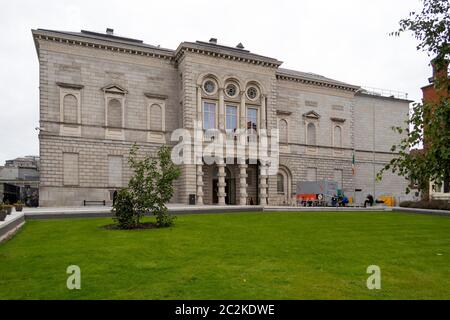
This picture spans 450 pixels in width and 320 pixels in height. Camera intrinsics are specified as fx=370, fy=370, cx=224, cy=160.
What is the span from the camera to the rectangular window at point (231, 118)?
40875 mm

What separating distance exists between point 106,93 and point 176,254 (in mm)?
30361

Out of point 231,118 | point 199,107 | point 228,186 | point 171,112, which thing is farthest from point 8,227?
point 228,186

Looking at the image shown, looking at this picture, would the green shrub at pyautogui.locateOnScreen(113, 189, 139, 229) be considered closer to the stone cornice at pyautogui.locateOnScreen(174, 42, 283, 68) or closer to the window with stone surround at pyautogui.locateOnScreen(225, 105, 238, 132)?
the window with stone surround at pyautogui.locateOnScreen(225, 105, 238, 132)

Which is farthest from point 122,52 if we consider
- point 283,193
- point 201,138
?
point 283,193

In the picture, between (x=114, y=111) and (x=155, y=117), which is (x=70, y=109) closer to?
(x=114, y=111)

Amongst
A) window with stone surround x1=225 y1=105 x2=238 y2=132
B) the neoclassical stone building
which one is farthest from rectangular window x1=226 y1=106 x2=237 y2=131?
the neoclassical stone building

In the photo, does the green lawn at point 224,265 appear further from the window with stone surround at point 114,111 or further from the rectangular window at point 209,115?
the rectangular window at point 209,115

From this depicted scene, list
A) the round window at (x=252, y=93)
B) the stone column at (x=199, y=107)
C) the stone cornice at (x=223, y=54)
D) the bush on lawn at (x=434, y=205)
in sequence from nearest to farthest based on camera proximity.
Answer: the bush on lawn at (x=434, y=205), the stone cornice at (x=223, y=54), the stone column at (x=199, y=107), the round window at (x=252, y=93)

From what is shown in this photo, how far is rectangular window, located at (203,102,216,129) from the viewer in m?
39.6

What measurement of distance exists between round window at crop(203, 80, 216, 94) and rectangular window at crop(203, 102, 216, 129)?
4.62ft

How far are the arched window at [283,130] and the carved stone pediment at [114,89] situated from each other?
1893cm

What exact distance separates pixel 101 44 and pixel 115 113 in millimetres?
6850

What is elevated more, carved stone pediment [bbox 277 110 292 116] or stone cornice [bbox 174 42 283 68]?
stone cornice [bbox 174 42 283 68]

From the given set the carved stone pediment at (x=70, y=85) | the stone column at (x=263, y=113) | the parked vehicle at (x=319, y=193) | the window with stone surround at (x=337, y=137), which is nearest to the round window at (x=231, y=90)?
the stone column at (x=263, y=113)
